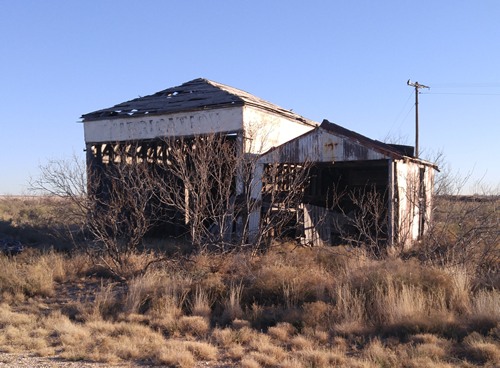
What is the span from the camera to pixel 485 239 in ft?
38.7

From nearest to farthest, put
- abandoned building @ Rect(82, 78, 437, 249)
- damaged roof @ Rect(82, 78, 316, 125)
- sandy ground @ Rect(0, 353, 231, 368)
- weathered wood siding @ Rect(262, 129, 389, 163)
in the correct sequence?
sandy ground @ Rect(0, 353, 231, 368), weathered wood siding @ Rect(262, 129, 389, 163), abandoned building @ Rect(82, 78, 437, 249), damaged roof @ Rect(82, 78, 316, 125)

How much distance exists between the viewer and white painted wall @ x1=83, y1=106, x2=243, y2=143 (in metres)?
17.2

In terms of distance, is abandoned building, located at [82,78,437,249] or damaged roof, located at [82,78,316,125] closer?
abandoned building, located at [82,78,437,249]

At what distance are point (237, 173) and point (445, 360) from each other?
8.78m

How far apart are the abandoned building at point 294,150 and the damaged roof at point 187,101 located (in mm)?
38

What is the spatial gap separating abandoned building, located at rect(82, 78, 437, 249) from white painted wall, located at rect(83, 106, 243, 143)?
0.03m

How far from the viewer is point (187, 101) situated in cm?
1891

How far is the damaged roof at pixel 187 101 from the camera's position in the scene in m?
17.7

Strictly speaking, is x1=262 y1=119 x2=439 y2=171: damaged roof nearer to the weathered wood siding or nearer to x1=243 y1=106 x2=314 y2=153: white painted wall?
the weathered wood siding

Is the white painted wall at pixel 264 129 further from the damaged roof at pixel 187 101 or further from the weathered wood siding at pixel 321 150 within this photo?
the weathered wood siding at pixel 321 150

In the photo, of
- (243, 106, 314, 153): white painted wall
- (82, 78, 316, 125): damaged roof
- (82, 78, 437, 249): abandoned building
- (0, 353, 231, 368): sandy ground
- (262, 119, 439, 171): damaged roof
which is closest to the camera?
(0, 353, 231, 368): sandy ground

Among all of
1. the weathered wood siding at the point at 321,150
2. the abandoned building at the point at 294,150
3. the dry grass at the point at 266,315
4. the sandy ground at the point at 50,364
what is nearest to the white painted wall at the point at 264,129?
the abandoned building at the point at 294,150

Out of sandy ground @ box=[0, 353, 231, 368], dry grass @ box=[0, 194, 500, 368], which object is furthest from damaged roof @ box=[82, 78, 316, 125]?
sandy ground @ box=[0, 353, 231, 368]

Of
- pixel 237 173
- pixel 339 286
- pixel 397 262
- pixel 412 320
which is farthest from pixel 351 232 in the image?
pixel 412 320
